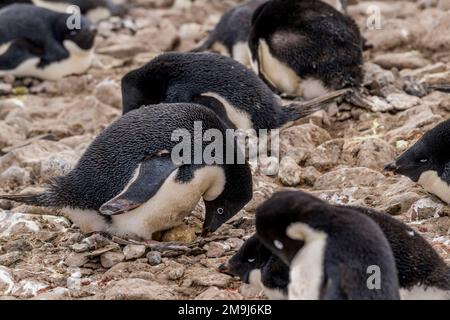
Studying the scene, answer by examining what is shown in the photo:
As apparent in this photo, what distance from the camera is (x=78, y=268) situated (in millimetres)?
4730

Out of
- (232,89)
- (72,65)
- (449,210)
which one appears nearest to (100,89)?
(72,65)

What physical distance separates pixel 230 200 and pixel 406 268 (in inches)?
53.7

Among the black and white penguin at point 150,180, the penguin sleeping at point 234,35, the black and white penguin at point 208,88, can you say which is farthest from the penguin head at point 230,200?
the penguin sleeping at point 234,35

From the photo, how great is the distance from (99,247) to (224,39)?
4.11 meters

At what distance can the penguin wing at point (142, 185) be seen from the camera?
4652mm

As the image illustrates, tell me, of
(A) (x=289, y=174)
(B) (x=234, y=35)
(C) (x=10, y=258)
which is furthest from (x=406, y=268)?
(B) (x=234, y=35)

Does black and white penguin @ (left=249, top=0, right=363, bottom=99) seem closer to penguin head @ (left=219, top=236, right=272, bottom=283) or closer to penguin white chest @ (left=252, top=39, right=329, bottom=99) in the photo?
penguin white chest @ (left=252, top=39, right=329, bottom=99)

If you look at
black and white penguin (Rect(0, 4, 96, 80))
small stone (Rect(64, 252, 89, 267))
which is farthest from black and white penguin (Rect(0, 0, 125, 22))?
small stone (Rect(64, 252, 89, 267))

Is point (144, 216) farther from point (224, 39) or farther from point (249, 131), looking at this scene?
point (224, 39)

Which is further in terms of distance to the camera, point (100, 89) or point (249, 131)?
point (100, 89)

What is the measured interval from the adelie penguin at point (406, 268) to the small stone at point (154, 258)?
717mm

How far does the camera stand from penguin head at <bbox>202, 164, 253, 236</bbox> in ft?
16.5

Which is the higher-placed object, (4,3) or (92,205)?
(92,205)
